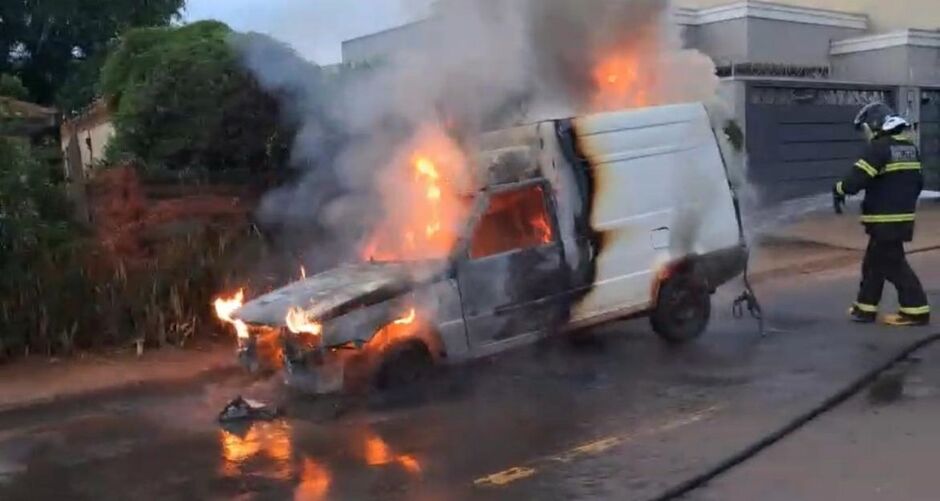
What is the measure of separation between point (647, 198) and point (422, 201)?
181cm

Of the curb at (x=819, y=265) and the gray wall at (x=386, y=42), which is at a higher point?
the gray wall at (x=386, y=42)

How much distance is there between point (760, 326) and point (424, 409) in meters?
3.48

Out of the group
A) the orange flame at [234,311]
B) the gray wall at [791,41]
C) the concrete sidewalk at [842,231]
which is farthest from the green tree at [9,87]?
the gray wall at [791,41]

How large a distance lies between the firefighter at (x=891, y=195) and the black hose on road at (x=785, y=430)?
893 millimetres

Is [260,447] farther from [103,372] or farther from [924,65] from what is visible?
[924,65]

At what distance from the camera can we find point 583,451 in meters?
6.35

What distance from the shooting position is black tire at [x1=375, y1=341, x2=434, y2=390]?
7.88 meters

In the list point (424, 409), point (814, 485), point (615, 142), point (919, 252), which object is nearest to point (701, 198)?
point (615, 142)

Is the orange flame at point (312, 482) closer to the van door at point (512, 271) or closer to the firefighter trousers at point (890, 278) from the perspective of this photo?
the van door at point (512, 271)

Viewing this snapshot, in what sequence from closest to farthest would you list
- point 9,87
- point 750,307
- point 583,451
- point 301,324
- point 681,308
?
1. point 583,451
2. point 301,324
3. point 681,308
4. point 750,307
5. point 9,87

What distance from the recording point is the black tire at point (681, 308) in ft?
30.7

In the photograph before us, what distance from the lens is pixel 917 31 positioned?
853 inches

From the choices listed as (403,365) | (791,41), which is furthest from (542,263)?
(791,41)

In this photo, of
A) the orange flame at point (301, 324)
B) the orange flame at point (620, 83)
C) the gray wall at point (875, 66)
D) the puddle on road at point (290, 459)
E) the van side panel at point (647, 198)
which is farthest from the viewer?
the gray wall at point (875, 66)
